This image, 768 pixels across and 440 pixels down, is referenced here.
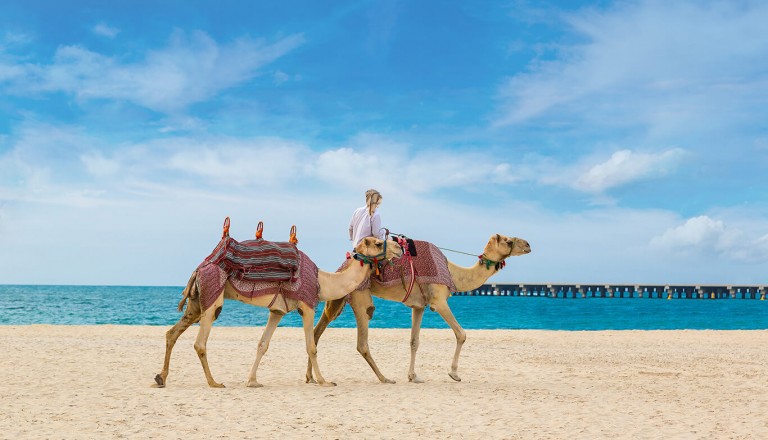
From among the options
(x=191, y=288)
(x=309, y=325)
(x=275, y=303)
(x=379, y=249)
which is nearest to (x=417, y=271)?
(x=379, y=249)

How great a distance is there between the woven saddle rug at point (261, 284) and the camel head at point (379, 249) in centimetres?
85

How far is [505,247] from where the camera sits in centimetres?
1215

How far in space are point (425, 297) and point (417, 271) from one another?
1.41ft

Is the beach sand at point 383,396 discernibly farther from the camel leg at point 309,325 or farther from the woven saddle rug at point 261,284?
the woven saddle rug at point 261,284

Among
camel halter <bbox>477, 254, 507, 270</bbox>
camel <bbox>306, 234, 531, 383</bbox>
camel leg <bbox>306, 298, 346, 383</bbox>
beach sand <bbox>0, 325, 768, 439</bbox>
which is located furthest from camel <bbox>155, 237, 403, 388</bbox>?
camel halter <bbox>477, 254, 507, 270</bbox>

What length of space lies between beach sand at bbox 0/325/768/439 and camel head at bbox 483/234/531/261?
2.15 meters

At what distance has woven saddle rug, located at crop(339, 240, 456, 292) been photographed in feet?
37.9

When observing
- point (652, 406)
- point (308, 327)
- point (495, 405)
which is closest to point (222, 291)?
point (308, 327)

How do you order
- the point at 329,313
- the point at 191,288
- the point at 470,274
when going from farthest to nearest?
the point at 470,274 < the point at 329,313 < the point at 191,288

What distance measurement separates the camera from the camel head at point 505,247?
12156 millimetres

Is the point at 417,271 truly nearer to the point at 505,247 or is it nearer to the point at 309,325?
the point at 505,247

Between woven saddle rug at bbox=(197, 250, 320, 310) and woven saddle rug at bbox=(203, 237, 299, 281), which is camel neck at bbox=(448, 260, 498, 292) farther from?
woven saddle rug at bbox=(203, 237, 299, 281)

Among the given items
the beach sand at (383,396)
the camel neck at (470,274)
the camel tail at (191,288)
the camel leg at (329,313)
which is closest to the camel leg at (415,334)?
the beach sand at (383,396)

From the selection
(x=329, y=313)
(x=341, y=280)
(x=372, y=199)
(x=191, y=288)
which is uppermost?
(x=372, y=199)
